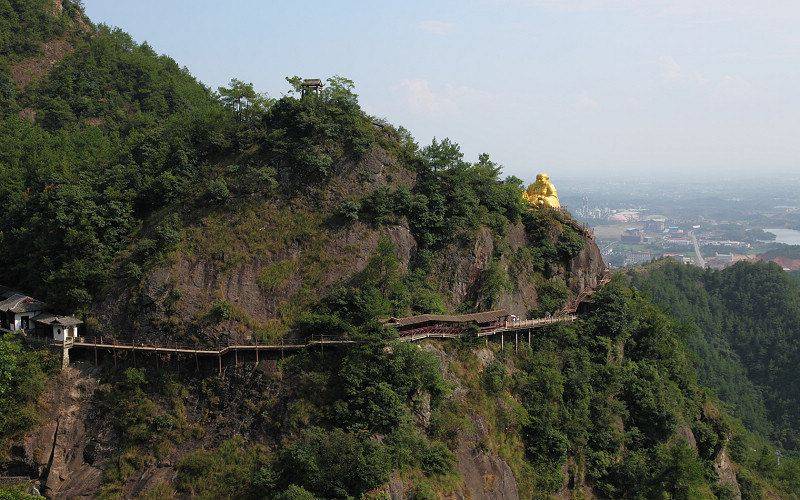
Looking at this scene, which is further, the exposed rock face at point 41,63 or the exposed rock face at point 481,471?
the exposed rock face at point 41,63

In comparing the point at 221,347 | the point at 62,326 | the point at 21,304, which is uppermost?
the point at 21,304

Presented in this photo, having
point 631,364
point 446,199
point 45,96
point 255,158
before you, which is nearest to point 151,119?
point 45,96

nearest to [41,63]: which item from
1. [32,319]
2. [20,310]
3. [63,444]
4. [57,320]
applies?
[20,310]

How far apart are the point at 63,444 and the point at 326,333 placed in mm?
14085

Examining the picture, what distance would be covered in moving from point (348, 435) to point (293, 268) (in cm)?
1117

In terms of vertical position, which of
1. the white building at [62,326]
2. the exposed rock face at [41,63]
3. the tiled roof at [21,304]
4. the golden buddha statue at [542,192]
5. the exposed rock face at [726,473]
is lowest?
the exposed rock face at [726,473]

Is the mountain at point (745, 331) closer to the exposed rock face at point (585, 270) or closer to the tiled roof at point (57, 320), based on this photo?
the exposed rock face at point (585, 270)

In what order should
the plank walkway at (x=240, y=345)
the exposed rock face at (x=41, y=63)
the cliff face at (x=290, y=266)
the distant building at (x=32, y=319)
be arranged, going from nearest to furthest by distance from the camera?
the plank walkway at (x=240, y=345) → the cliff face at (x=290, y=266) → the distant building at (x=32, y=319) → the exposed rock face at (x=41, y=63)

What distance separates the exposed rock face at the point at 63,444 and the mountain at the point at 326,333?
96 millimetres

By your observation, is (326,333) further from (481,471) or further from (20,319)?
(20,319)

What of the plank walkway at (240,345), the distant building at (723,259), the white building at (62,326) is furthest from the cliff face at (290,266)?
the distant building at (723,259)

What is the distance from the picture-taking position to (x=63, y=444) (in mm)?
31609

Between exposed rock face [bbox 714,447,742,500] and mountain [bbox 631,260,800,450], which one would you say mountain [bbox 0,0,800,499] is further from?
mountain [bbox 631,260,800,450]

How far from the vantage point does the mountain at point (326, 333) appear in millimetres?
30406
